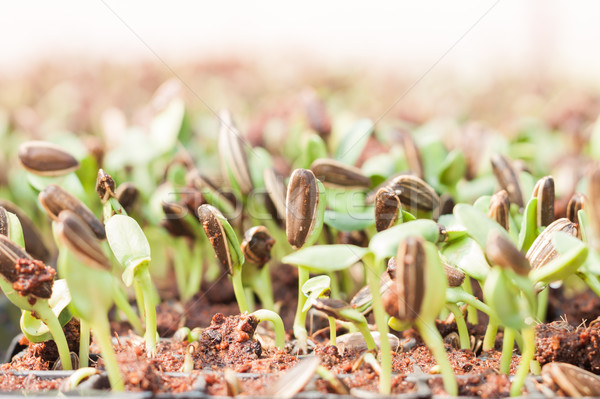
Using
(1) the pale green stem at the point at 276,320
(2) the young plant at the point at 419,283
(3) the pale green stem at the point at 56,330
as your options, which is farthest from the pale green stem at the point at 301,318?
(3) the pale green stem at the point at 56,330

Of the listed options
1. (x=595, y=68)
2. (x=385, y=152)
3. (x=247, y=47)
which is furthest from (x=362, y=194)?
(x=595, y=68)

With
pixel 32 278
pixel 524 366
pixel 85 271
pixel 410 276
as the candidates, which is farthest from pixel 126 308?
pixel 524 366

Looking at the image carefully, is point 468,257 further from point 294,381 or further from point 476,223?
point 294,381

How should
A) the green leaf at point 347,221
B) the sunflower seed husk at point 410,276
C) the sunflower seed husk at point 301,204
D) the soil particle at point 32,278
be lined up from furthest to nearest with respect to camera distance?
the green leaf at point 347,221 → the sunflower seed husk at point 301,204 → the soil particle at point 32,278 → the sunflower seed husk at point 410,276

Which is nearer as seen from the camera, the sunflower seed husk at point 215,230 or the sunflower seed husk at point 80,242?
the sunflower seed husk at point 80,242

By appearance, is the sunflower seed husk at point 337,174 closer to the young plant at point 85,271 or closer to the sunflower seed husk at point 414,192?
the sunflower seed husk at point 414,192

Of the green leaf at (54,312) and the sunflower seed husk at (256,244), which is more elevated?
the sunflower seed husk at (256,244)

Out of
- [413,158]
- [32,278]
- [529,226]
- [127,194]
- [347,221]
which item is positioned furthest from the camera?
[413,158]

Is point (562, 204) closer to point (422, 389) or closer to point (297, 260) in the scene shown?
point (422, 389)
